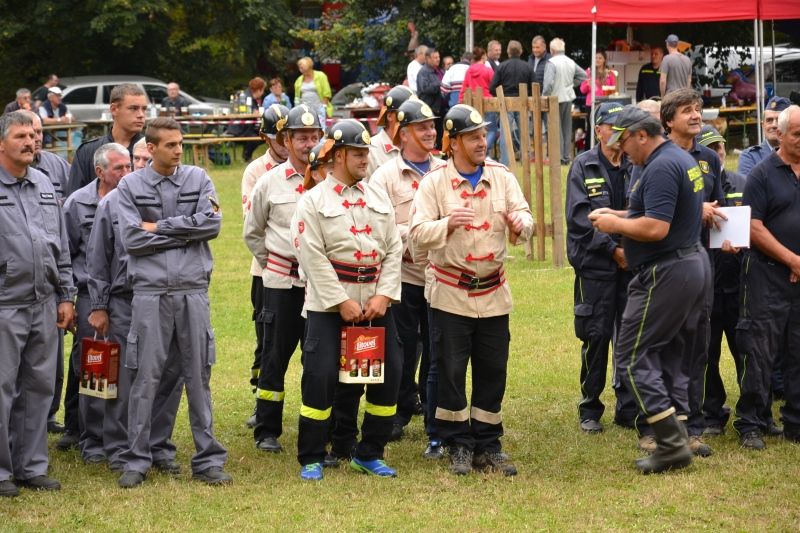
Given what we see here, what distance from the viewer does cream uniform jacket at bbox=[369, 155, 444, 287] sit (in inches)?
325

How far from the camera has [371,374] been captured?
7.39 metres

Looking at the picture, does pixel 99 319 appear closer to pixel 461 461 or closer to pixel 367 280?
pixel 367 280

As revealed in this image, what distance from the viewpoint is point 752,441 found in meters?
8.09

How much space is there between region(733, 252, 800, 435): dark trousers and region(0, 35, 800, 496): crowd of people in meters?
0.01

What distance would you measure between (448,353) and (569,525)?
1.47 m

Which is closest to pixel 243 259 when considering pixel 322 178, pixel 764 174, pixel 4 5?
pixel 322 178

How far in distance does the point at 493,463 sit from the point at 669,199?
197 centimetres

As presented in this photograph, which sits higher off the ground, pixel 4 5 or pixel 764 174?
pixel 4 5

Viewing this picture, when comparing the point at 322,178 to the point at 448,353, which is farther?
the point at 322,178

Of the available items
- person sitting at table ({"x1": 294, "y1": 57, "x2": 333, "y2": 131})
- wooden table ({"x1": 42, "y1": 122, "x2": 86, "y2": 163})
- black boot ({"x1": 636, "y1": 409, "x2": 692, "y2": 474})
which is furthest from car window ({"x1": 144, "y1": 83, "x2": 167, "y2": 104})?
black boot ({"x1": 636, "y1": 409, "x2": 692, "y2": 474})

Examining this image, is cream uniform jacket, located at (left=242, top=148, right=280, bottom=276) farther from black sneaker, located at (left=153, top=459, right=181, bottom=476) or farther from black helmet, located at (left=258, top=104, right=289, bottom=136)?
black sneaker, located at (left=153, top=459, right=181, bottom=476)

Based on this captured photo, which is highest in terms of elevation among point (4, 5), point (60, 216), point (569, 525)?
point (4, 5)

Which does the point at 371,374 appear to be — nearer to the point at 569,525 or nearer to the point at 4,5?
the point at 569,525

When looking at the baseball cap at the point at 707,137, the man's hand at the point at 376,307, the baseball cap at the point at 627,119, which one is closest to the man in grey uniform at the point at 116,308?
the man's hand at the point at 376,307
